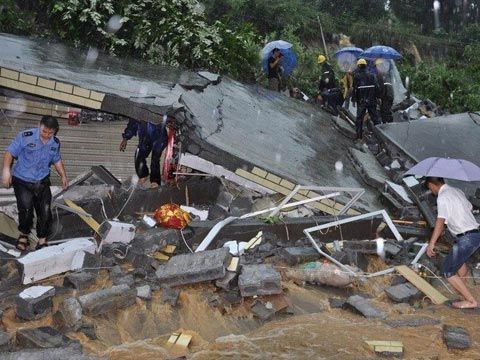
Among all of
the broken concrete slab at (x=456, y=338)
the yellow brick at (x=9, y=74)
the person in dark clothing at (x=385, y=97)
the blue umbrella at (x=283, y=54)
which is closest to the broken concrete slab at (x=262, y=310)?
the broken concrete slab at (x=456, y=338)

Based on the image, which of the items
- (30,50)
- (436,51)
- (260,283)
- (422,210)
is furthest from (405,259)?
(436,51)

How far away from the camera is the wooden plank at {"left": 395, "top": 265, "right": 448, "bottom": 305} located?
5664 mm

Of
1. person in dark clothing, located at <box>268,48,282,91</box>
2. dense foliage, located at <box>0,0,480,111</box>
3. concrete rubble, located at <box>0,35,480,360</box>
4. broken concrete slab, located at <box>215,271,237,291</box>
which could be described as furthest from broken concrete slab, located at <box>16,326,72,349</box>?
person in dark clothing, located at <box>268,48,282,91</box>

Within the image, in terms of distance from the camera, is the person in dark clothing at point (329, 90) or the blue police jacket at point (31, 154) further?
the person in dark clothing at point (329, 90)

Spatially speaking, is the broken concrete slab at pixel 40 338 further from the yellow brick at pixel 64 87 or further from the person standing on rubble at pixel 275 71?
the person standing on rubble at pixel 275 71

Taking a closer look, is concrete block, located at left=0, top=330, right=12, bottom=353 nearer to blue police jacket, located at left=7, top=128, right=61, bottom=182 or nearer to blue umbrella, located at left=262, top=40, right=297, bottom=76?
blue police jacket, located at left=7, top=128, right=61, bottom=182

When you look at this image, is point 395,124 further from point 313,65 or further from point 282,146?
point 313,65

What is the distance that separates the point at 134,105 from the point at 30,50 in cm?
318

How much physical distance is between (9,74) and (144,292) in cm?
308

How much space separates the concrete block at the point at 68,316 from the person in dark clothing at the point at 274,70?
306 inches

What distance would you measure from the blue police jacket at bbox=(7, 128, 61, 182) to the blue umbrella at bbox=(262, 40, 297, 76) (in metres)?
6.79

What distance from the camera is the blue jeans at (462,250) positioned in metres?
5.20

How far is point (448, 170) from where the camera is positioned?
5.32 metres

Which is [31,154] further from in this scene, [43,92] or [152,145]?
[152,145]
